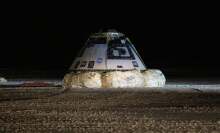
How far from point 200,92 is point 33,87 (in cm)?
930

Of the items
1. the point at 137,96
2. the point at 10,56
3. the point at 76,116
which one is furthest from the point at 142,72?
the point at 10,56

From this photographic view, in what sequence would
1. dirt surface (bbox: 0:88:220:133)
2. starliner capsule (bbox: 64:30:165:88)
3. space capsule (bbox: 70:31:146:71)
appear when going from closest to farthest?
dirt surface (bbox: 0:88:220:133) → starliner capsule (bbox: 64:30:165:88) → space capsule (bbox: 70:31:146:71)

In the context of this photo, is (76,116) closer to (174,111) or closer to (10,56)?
(174,111)

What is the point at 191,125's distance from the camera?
66.1 feet

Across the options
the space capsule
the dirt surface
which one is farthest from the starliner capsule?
the dirt surface

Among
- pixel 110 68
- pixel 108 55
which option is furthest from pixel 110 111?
pixel 108 55

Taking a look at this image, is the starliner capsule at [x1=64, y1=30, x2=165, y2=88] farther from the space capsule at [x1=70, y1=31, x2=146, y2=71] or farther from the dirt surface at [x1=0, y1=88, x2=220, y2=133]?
the dirt surface at [x1=0, y1=88, x2=220, y2=133]

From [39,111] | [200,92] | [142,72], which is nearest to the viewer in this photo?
[39,111]

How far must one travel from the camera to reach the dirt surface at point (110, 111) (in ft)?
65.4

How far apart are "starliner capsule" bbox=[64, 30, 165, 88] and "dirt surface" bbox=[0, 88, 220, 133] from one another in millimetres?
2198

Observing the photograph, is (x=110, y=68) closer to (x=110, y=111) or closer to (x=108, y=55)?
(x=108, y=55)

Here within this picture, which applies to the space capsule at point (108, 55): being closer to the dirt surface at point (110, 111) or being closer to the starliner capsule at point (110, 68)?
the starliner capsule at point (110, 68)

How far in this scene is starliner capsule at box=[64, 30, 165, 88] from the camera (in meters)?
35.5

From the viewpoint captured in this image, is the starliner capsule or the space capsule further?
the space capsule
